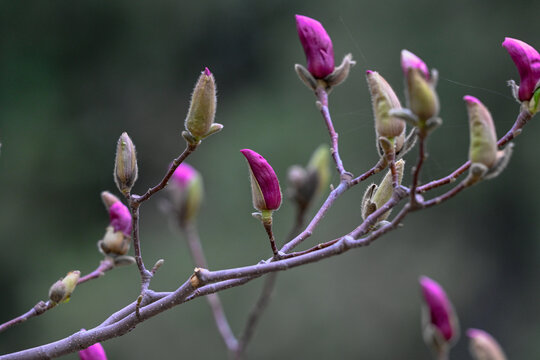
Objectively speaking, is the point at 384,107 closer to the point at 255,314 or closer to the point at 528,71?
the point at 528,71

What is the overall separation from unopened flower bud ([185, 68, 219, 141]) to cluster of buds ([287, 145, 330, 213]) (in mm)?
424

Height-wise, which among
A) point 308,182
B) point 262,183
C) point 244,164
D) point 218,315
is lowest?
point 244,164

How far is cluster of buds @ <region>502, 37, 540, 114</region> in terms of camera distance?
0.71 meters

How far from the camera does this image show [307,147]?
4379 mm

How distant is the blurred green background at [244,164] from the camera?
4.39 m

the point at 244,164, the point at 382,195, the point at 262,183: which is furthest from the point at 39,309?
the point at 244,164

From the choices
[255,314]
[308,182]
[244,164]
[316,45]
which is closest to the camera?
[316,45]

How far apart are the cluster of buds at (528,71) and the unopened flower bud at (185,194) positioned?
2.36 feet

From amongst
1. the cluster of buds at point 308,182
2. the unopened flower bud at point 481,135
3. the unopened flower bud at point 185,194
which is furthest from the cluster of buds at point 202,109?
the unopened flower bud at point 185,194

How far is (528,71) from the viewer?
714 millimetres

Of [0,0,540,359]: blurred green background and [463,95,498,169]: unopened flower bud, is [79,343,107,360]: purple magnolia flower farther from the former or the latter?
[0,0,540,359]: blurred green background

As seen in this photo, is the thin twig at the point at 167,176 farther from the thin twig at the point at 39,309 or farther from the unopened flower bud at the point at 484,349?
the unopened flower bud at the point at 484,349

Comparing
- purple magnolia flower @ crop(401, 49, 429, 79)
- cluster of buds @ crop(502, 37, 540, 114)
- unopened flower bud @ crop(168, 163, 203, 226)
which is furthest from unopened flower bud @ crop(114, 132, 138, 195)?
unopened flower bud @ crop(168, 163, 203, 226)

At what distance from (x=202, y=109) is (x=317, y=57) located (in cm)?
18
